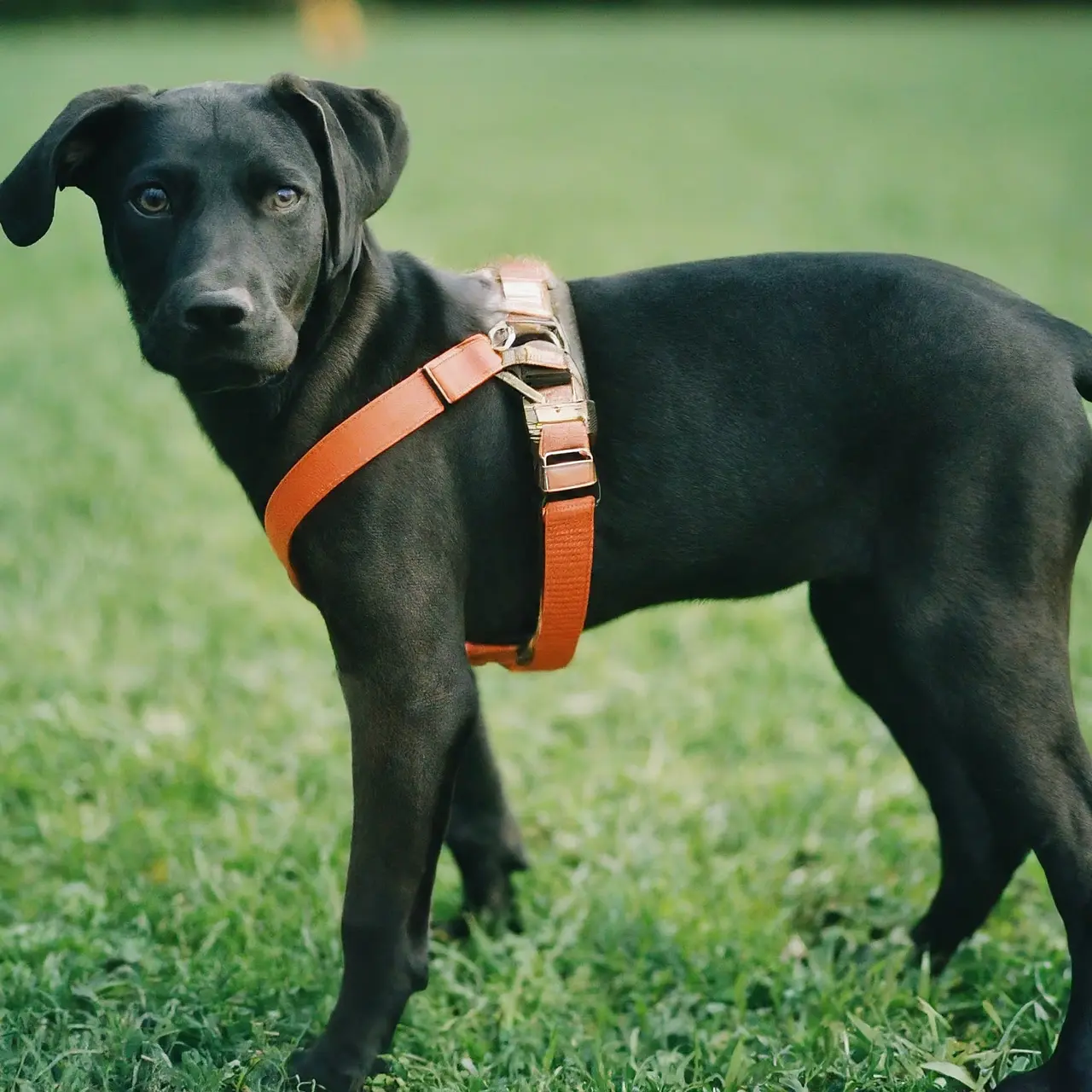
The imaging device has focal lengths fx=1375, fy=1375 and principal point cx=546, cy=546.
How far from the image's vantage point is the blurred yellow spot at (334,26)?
101 feet

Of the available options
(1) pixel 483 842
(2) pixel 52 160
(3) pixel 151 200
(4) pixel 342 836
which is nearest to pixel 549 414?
(3) pixel 151 200

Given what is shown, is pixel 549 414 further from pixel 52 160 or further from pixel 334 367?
pixel 52 160

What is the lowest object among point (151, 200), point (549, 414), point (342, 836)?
point (342, 836)

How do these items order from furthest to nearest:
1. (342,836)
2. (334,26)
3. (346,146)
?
(334,26), (342,836), (346,146)

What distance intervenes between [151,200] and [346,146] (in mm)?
401

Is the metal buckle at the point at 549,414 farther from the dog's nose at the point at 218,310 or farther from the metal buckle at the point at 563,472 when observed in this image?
the dog's nose at the point at 218,310

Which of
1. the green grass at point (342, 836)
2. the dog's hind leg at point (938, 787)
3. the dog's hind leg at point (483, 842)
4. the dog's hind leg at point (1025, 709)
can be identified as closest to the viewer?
the dog's hind leg at point (1025, 709)

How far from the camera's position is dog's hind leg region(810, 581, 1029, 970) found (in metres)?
3.26

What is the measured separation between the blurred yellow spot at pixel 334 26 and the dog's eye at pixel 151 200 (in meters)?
28.3

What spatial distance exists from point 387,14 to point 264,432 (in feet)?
145

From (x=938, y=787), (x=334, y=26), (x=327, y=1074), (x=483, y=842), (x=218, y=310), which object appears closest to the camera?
(x=218, y=310)

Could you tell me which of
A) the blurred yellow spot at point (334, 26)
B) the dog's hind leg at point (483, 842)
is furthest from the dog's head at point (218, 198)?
the blurred yellow spot at point (334, 26)

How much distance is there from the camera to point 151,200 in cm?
268

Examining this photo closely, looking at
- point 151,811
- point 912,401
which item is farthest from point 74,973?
point 912,401
